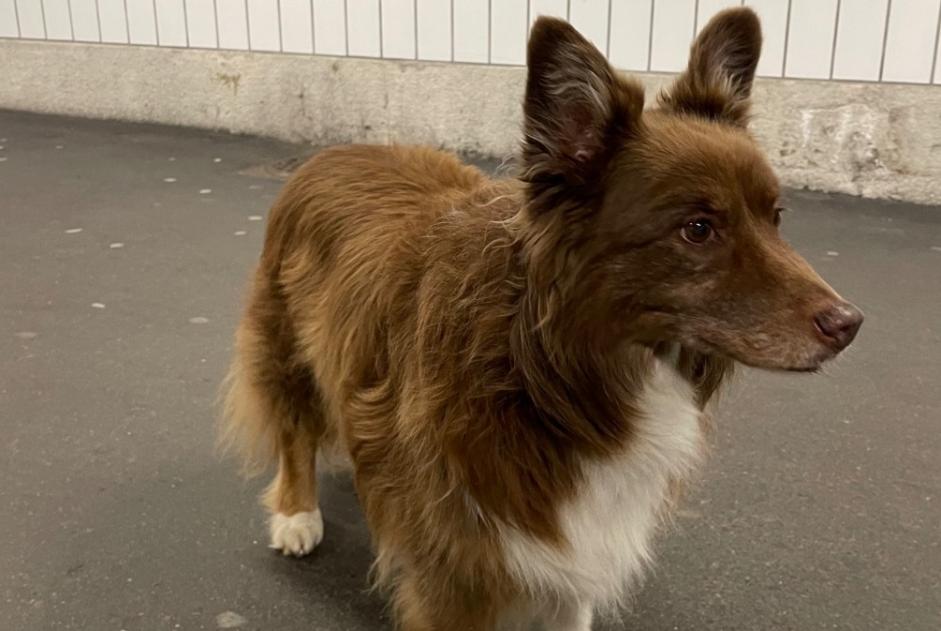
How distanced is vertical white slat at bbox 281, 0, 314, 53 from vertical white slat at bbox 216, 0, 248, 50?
1.08 feet

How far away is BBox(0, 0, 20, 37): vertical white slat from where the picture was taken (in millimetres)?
7098

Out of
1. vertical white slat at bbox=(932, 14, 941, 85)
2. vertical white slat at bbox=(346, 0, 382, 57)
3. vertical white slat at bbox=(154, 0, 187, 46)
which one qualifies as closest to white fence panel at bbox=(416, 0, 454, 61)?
vertical white slat at bbox=(346, 0, 382, 57)

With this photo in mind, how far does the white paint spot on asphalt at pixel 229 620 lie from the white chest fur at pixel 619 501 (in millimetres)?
729

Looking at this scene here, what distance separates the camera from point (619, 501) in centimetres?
160

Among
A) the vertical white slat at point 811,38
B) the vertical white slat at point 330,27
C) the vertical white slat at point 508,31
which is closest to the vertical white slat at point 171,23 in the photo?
the vertical white slat at point 330,27

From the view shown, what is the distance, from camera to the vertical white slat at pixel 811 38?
186 inches

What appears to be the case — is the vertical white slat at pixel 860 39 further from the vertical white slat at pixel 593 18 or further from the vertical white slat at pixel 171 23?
the vertical white slat at pixel 171 23

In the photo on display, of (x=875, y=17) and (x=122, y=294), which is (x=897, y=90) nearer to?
(x=875, y=17)

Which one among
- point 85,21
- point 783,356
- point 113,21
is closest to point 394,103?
point 113,21

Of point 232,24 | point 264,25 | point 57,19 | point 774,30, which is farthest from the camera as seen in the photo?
point 57,19

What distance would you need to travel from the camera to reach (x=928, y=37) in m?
4.52

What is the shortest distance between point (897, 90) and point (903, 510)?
3063 mm

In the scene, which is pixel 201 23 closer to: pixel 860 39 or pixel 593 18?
pixel 593 18

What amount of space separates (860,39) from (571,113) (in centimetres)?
390
